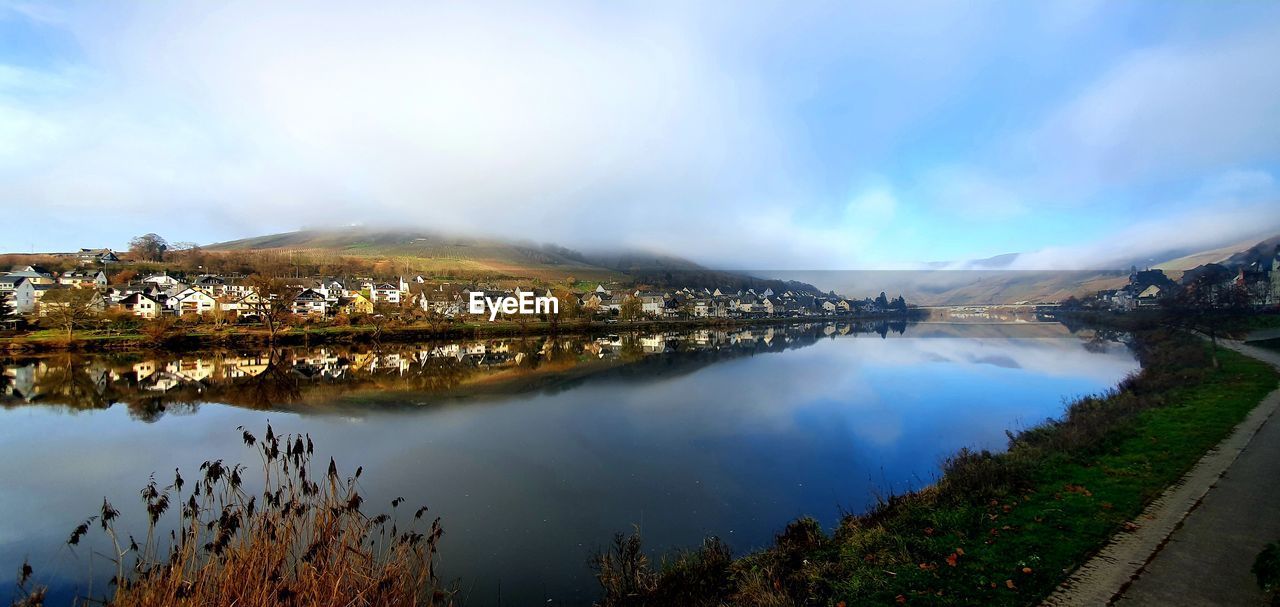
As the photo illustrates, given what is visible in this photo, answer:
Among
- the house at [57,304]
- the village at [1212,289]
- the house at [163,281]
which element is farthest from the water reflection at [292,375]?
the house at [163,281]

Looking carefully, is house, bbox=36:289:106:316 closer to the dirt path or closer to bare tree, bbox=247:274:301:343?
bare tree, bbox=247:274:301:343

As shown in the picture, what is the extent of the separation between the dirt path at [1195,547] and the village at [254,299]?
4749cm

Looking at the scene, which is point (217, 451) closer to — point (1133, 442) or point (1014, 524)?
point (1014, 524)

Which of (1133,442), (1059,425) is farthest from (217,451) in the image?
(1059,425)

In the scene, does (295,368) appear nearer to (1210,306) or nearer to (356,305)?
(356,305)

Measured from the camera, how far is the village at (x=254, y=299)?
134 ft

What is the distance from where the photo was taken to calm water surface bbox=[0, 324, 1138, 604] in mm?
8641

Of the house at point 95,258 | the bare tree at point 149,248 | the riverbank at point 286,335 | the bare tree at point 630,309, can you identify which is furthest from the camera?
the bare tree at point 149,248

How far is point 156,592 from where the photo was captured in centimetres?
380

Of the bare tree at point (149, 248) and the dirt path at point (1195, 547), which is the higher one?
the bare tree at point (149, 248)

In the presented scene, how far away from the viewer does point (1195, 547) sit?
523 centimetres

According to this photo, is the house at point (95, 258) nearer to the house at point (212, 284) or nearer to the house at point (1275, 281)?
the house at point (212, 284)

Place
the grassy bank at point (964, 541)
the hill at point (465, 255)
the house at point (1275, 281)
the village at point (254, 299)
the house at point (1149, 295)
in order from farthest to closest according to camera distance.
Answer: the hill at point (465, 255), the house at point (1149, 295), the house at point (1275, 281), the village at point (254, 299), the grassy bank at point (964, 541)

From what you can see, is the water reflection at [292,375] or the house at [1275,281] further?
the house at [1275,281]
